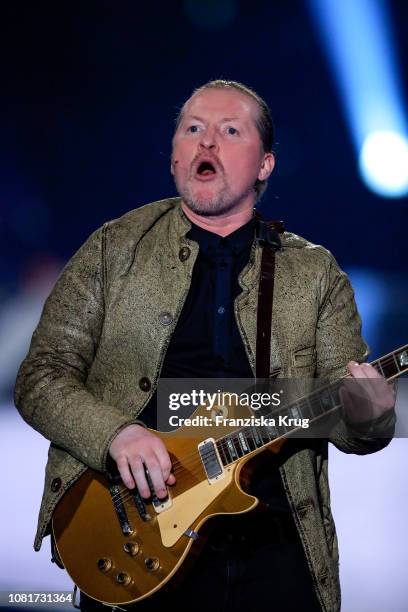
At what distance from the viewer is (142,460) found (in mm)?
2182

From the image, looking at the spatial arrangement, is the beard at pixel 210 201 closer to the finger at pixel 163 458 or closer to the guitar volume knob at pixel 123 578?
the finger at pixel 163 458

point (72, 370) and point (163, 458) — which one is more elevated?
point (72, 370)

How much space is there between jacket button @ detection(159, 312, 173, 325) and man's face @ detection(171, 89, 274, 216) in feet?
1.20

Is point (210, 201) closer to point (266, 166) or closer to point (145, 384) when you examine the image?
point (266, 166)

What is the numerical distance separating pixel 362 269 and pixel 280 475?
1.98 meters

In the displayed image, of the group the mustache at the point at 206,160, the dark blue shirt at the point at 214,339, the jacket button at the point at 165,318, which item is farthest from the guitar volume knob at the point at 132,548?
the mustache at the point at 206,160

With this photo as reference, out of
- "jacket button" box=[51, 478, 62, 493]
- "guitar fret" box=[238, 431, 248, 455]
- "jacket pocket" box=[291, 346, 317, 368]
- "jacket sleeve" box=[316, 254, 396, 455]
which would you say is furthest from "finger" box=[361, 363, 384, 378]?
"jacket button" box=[51, 478, 62, 493]

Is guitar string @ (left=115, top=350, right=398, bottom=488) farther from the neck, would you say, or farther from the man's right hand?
the neck

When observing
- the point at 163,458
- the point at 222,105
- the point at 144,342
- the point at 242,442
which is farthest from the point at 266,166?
the point at 163,458

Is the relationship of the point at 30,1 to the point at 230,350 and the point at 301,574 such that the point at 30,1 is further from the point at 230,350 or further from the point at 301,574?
the point at 301,574

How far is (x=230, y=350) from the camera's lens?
2.45m

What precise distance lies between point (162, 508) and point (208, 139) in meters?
1.08

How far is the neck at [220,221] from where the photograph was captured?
268cm

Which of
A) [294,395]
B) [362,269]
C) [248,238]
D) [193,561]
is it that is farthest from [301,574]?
[362,269]
